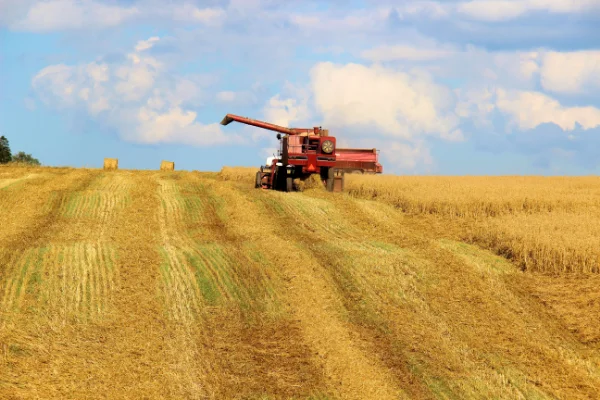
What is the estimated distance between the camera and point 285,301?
13.4 meters

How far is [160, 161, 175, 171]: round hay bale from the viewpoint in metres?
38.7

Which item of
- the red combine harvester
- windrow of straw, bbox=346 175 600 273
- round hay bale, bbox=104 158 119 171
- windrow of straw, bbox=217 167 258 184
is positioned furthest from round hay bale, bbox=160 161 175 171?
windrow of straw, bbox=346 175 600 273

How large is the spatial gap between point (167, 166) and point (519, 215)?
21.6 metres

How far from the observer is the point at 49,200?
72.6 ft

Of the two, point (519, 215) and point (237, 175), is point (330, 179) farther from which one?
point (237, 175)

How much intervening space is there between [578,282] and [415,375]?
6.98 meters

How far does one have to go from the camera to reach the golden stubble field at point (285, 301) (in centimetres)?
1030

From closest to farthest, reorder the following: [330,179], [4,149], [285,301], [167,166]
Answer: [285,301]
[330,179]
[167,166]
[4,149]

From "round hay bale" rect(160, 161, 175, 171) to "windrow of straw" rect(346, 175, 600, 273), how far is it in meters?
11.9

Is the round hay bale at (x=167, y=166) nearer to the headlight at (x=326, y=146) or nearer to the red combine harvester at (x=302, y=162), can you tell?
the red combine harvester at (x=302, y=162)

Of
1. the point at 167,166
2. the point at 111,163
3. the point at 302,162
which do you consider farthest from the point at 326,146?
the point at 111,163

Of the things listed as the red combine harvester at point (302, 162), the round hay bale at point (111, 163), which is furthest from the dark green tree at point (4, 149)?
the red combine harvester at point (302, 162)

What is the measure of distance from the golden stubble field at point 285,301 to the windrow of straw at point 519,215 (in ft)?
0.29

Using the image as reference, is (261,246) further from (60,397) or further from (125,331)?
(60,397)
